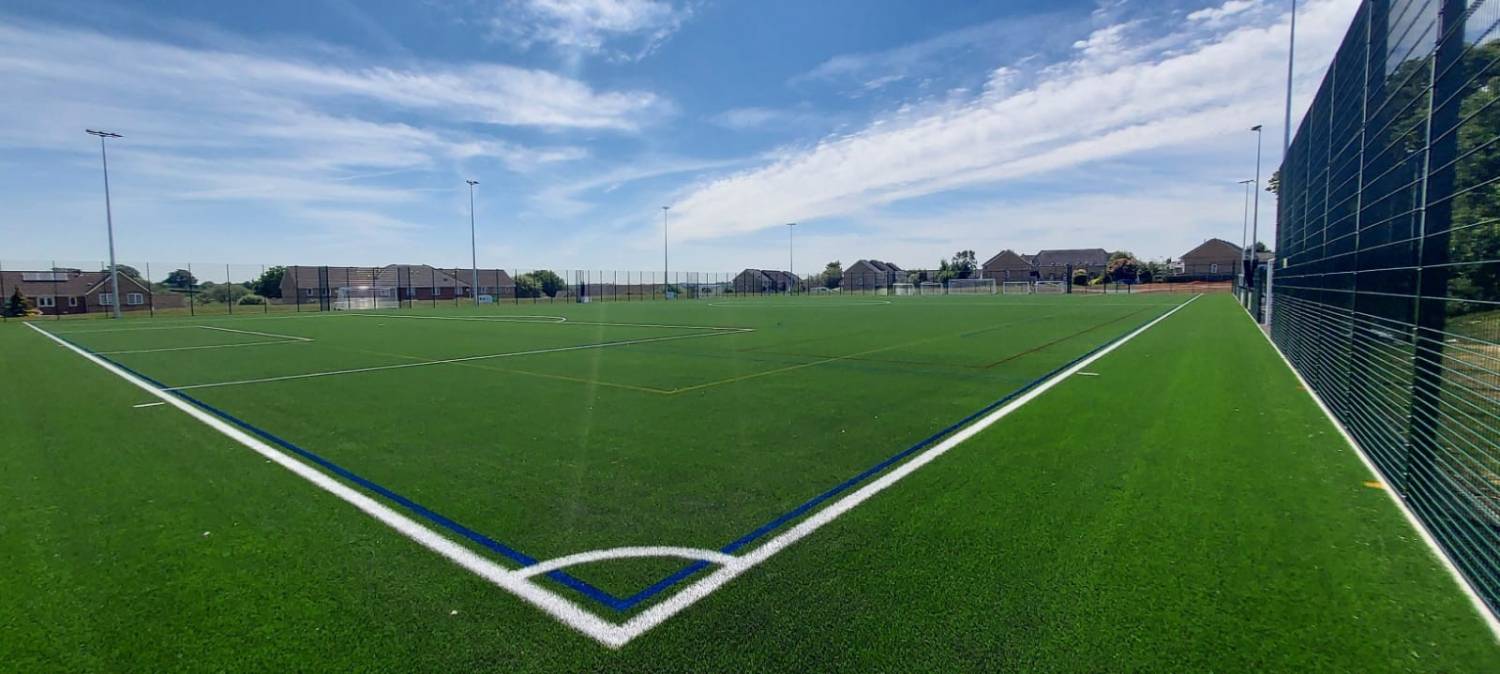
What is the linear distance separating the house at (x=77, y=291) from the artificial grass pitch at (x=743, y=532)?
4991cm

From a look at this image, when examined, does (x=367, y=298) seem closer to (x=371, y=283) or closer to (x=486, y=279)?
(x=371, y=283)

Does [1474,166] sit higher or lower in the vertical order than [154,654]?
higher

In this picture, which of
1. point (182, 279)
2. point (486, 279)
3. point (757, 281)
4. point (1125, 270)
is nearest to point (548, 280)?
point (486, 279)

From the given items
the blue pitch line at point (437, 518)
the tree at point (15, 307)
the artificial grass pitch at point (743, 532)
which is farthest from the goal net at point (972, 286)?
the blue pitch line at point (437, 518)

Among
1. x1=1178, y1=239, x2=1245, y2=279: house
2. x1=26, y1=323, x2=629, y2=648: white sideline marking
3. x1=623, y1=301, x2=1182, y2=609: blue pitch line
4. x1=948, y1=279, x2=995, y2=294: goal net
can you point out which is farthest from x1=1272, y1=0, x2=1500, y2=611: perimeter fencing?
x1=1178, y1=239, x2=1245, y2=279: house

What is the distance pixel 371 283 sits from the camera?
48406mm

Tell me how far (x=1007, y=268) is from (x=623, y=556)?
107966 mm

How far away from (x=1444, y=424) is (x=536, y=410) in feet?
23.5

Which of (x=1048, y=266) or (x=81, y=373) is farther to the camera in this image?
(x=1048, y=266)

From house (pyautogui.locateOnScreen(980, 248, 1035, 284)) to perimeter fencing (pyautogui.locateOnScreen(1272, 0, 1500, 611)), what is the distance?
9893 cm

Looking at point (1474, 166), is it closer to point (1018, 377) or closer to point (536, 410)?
point (1018, 377)

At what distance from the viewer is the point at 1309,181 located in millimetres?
9984

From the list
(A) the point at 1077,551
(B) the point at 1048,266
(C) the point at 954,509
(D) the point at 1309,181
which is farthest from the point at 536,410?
(B) the point at 1048,266

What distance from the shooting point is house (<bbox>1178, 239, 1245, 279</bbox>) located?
294 ft
